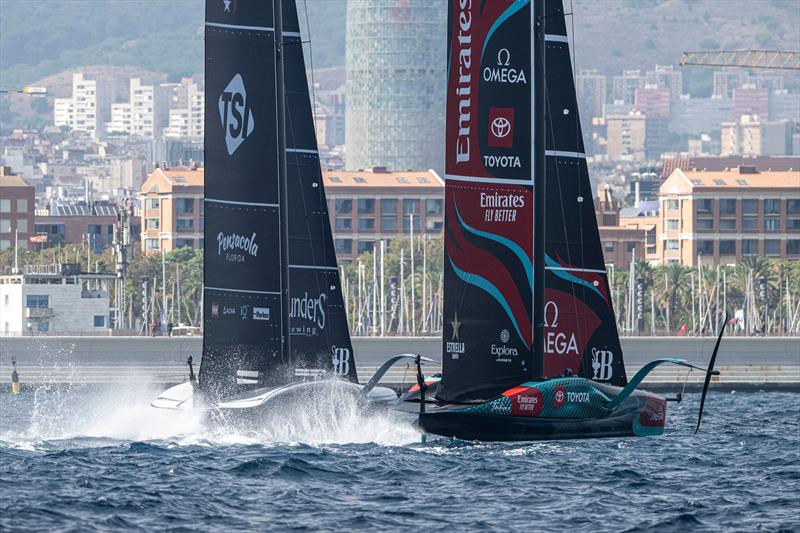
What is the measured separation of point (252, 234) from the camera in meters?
39.5

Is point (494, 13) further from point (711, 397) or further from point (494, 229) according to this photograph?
point (711, 397)

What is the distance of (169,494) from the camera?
29438 millimetres

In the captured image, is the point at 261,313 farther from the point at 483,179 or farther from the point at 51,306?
the point at 51,306

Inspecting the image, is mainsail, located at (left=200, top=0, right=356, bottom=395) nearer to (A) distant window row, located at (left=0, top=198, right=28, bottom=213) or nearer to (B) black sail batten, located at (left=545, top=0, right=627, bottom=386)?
(B) black sail batten, located at (left=545, top=0, right=627, bottom=386)

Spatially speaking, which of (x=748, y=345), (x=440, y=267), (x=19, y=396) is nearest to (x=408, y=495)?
(x=19, y=396)

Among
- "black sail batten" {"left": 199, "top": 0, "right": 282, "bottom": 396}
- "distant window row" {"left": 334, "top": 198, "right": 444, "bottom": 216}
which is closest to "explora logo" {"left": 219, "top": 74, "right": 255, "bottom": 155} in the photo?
"black sail batten" {"left": 199, "top": 0, "right": 282, "bottom": 396}

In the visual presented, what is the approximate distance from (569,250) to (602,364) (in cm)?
223

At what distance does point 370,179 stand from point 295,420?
145m

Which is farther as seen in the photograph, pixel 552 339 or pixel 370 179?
pixel 370 179

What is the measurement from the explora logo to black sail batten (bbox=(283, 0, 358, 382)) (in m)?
1.01

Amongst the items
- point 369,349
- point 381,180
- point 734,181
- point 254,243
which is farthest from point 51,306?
point 381,180

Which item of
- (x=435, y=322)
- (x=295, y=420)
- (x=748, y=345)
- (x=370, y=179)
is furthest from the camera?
(x=370, y=179)

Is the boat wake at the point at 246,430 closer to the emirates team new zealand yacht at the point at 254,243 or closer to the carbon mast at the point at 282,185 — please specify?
the emirates team new zealand yacht at the point at 254,243

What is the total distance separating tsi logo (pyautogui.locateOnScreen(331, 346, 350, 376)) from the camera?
40.1 meters
